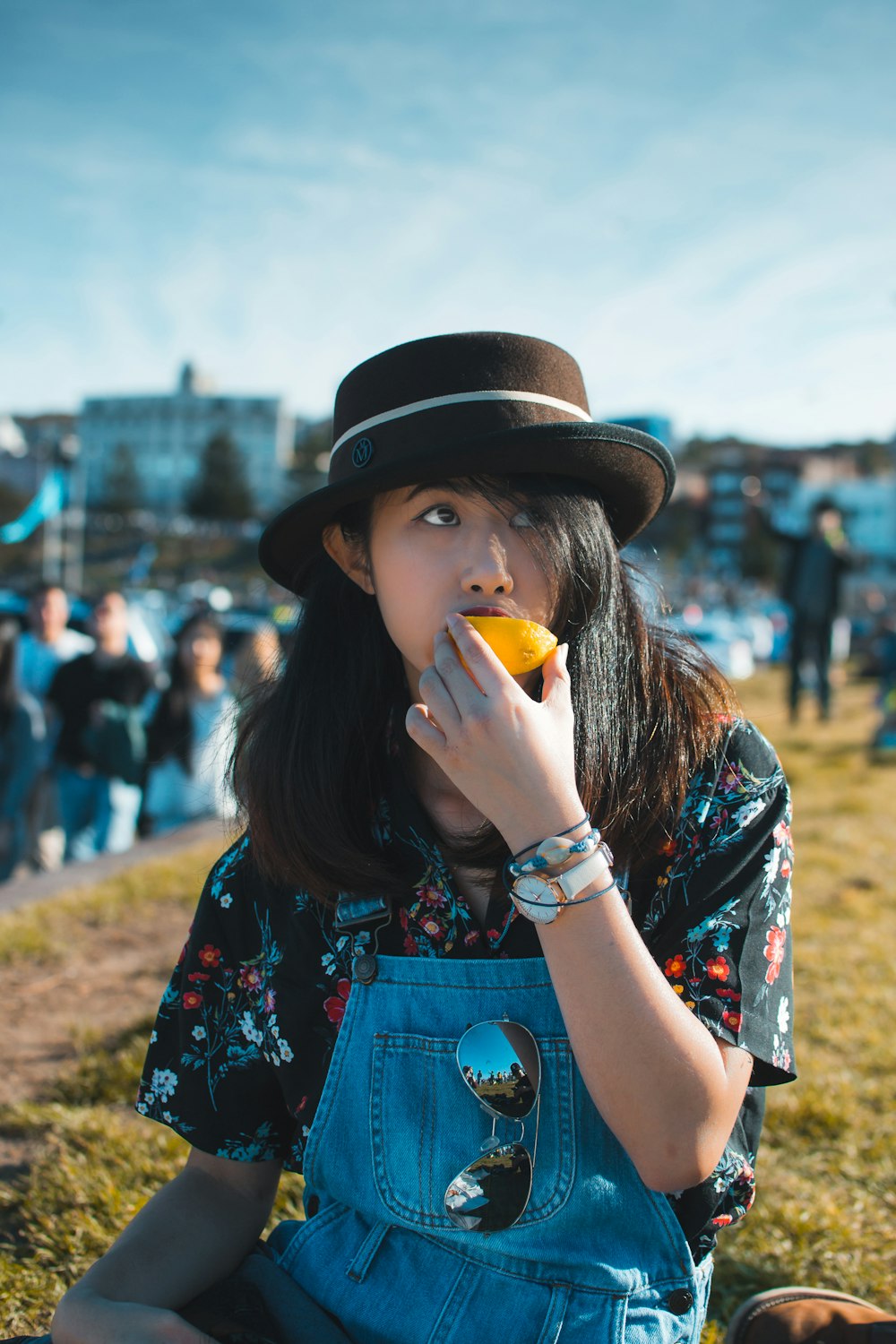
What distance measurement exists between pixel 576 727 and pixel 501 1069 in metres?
0.53

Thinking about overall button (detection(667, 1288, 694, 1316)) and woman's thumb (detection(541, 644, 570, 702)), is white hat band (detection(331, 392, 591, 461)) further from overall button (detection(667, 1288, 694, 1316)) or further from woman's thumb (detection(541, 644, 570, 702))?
overall button (detection(667, 1288, 694, 1316))

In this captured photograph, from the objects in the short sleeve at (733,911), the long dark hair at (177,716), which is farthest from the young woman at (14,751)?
the short sleeve at (733,911)

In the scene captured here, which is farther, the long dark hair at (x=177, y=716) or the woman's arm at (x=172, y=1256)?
the long dark hair at (x=177, y=716)

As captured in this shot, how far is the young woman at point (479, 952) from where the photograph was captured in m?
1.36

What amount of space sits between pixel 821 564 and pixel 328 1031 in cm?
905

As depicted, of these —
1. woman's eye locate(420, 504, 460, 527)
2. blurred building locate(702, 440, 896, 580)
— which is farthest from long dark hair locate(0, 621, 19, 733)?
blurred building locate(702, 440, 896, 580)

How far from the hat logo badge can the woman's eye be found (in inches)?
6.0

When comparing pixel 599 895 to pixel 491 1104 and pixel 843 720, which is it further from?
pixel 843 720

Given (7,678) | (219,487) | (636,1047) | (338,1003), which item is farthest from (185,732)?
(219,487)

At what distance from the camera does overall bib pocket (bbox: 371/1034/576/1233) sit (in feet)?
4.69

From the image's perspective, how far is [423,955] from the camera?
5.20 ft

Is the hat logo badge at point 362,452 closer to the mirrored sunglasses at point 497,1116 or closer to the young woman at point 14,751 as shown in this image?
the mirrored sunglasses at point 497,1116

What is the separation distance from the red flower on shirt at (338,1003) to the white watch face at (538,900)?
456mm

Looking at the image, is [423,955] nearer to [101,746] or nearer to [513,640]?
[513,640]
